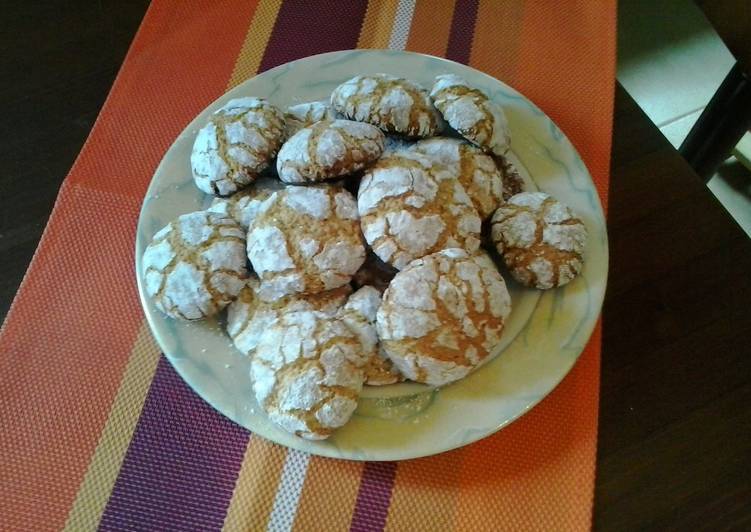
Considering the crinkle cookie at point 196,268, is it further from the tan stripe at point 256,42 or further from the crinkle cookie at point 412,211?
the tan stripe at point 256,42

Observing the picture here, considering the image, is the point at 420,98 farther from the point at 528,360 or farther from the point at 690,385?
the point at 690,385

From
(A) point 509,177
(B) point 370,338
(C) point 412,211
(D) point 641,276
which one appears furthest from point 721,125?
(B) point 370,338

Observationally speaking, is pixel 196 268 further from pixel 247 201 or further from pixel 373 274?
pixel 373 274

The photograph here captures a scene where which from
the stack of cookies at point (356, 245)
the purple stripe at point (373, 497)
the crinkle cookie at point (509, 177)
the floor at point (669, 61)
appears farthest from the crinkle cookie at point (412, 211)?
the floor at point (669, 61)

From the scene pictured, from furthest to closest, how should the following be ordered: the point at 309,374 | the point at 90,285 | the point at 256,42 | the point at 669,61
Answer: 1. the point at 669,61
2. the point at 256,42
3. the point at 90,285
4. the point at 309,374

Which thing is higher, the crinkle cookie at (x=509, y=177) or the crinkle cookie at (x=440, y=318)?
the crinkle cookie at (x=509, y=177)

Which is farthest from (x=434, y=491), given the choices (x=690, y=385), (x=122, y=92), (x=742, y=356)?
(x=122, y=92)
